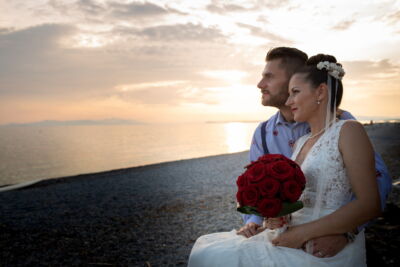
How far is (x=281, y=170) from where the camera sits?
2449mm

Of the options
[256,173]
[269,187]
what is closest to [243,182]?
[256,173]

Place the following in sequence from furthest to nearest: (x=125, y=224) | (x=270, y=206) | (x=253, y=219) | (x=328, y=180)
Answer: (x=125, y=224), (x=253, y=219), (x=328, y=180), (x=270, y=206)

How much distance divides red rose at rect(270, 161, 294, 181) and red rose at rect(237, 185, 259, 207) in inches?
7.3

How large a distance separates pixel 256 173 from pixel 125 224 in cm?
783

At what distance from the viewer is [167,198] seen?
1306 centimetres

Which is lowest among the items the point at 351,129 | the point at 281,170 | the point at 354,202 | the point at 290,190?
the point at 354,202

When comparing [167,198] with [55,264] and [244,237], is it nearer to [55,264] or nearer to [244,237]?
[55,264]

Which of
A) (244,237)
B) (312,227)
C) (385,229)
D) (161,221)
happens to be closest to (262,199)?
(312,227)

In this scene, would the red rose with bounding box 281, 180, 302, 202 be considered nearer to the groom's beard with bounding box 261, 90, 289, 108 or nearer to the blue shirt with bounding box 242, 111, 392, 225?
the blue shirt with bounding box 242, 111, 392, 225

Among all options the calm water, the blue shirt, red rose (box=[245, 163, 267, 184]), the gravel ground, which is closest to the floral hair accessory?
the blue shirt

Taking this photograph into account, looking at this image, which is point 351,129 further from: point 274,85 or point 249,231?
point 274,85

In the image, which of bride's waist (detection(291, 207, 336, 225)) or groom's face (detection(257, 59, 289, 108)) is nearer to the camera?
bride's waist (detection(291, 207, 336, 225))

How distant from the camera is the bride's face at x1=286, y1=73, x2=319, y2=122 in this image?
2.91m

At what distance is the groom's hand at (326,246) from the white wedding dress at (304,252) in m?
0.05
